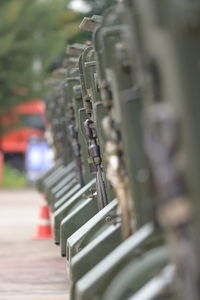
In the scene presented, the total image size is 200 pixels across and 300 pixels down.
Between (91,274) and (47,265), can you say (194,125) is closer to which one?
(91,274)

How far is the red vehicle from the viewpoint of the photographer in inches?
1854

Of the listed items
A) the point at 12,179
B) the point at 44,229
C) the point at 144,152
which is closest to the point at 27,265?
the point at 44,229

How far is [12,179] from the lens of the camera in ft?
141

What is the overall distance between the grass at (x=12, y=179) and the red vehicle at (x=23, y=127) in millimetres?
2529

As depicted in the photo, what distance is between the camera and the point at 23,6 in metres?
46.1

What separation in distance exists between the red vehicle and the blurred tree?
1.26m

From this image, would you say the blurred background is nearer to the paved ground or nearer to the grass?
the grass

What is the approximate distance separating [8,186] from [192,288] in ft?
120

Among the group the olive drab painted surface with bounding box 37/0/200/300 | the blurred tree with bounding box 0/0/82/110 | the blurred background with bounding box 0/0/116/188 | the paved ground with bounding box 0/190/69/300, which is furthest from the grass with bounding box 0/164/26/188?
the olive drab painted surface with bounding box 37/0/200/300

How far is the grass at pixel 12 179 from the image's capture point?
42000 millimetres

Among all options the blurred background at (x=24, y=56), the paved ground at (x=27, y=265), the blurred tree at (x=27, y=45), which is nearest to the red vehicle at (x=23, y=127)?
the blurred background at (x=24, y=56)

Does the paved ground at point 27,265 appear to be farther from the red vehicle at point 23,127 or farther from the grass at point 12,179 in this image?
the red vehicle at point 23,127

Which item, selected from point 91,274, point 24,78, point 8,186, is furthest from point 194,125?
point 24,78

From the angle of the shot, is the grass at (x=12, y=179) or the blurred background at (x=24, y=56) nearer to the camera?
the grass at (x=12, y=179)
